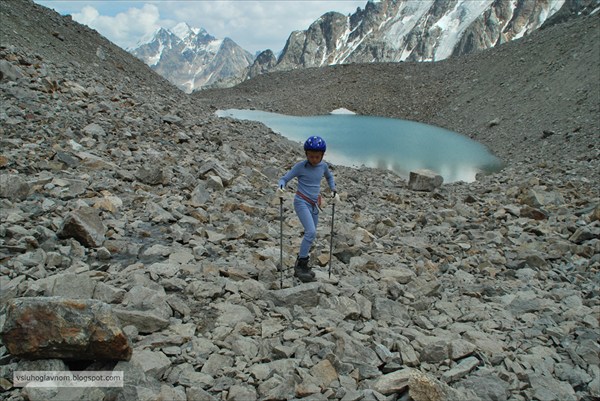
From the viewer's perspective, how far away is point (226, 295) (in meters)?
6.02

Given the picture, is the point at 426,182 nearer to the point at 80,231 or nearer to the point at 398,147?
the point at 398,147

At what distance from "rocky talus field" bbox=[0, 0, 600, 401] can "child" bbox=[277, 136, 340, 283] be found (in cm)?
47

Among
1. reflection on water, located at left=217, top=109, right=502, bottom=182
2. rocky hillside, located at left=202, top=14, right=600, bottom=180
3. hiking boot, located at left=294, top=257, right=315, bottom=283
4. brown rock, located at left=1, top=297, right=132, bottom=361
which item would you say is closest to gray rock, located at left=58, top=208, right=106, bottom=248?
brown rock, located at left=1, top=297, right=132, bottom=361

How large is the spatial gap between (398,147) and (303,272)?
23.3 meters

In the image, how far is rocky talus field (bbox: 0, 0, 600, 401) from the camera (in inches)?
163

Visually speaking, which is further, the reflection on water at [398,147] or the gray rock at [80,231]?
the reflection on water at [398,147]

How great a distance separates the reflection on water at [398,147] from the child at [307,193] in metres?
15.4

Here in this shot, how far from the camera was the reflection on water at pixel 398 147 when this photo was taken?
2341cm

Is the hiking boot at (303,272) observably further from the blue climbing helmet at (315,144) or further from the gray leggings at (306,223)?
the blue climbing helmet at (315,144)

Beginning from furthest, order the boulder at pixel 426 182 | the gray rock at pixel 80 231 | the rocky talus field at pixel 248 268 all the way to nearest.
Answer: the boulder at pixel 426 182, the gray rock at pixel 80 231, the rocky talus field at pixel 248 268

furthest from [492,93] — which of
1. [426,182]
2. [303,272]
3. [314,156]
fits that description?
[303,272]

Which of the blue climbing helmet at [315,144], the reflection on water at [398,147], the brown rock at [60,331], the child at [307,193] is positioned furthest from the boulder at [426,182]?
the brown rock at [60,331]

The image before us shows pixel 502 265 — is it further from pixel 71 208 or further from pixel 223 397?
pixel 71 208

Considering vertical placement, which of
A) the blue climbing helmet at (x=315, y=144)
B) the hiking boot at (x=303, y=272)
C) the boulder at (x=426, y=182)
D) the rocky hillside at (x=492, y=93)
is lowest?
the hiking boot at (x=303, y=272)
